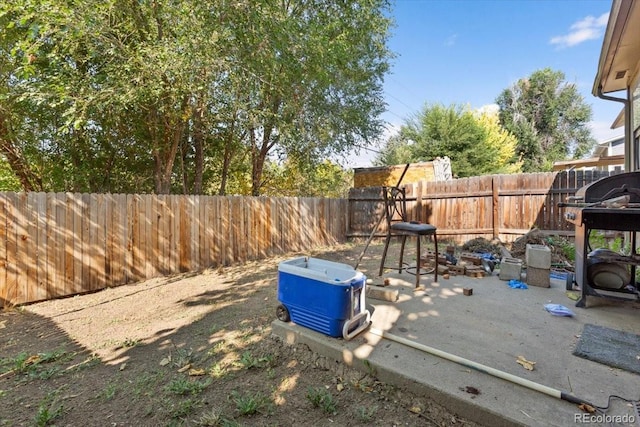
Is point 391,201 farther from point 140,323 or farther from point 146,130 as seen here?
point 146,130

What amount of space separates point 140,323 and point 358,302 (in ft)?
7.23

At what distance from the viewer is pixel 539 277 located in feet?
10.5

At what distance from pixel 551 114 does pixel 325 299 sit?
996 inches

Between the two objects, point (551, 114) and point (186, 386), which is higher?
point (551, 114)

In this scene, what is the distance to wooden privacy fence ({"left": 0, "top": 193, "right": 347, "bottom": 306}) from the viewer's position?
336cm

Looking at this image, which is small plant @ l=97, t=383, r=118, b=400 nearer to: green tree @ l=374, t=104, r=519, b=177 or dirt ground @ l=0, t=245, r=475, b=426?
dirt ground @ l=0, t=245, r=475, b=426

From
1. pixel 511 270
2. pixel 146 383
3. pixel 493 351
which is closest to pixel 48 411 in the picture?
pixel 146 383

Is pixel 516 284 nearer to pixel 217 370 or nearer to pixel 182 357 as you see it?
pixel 217 370

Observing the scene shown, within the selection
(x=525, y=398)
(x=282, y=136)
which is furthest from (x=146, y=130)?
(x=525, y=398)

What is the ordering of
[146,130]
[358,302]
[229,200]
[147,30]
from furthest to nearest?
[146,130], [229,200], [147,30], [358,302]

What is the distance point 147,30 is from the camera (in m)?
5.12

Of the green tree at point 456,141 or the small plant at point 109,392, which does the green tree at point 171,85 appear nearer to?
the small plant at point 109,392

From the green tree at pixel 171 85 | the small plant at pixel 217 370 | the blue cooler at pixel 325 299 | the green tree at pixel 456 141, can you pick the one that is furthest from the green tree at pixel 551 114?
Result: the small plant at pixel 217 370

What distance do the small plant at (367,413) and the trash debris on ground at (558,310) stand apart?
71.6 inches
